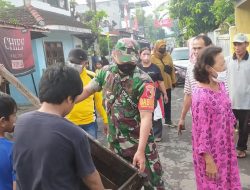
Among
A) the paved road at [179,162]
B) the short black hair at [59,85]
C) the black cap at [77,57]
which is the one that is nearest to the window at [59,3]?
the paved road at [179,162]

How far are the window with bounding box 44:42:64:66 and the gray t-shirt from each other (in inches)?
510

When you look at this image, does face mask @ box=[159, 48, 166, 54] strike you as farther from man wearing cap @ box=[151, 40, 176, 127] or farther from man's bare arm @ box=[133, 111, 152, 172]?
man's bare arm @ box=[133, 111, 152, 172]

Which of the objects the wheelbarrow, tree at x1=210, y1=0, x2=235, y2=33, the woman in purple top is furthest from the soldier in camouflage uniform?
tree at x1=210, y1=0, x2=235, y2=33

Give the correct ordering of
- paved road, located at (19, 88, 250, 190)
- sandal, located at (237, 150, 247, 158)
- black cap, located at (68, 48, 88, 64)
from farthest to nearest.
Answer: sandal, located at (237, 150, 247, 158), paved road, located at (19, 88, 250, 190), black cap, located at (68, 48, 88, 64)

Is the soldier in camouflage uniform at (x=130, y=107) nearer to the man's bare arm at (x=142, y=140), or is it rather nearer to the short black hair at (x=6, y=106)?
the man's bare arm at (x=142, y=140)

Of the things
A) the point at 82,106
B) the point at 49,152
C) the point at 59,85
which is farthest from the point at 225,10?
the point at 49,152

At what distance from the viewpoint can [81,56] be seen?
419 centimetres

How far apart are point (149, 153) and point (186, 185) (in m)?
1.53

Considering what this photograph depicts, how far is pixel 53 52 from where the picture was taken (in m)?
15.4

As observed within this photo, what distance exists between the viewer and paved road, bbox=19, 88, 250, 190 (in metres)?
4.29

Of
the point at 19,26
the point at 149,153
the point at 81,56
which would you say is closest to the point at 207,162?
the point at 149,153

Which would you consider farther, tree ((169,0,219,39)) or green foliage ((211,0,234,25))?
tree ((169,0,219,39))

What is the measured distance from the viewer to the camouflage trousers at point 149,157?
9.62 ft

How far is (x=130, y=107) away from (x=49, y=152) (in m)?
1.23
